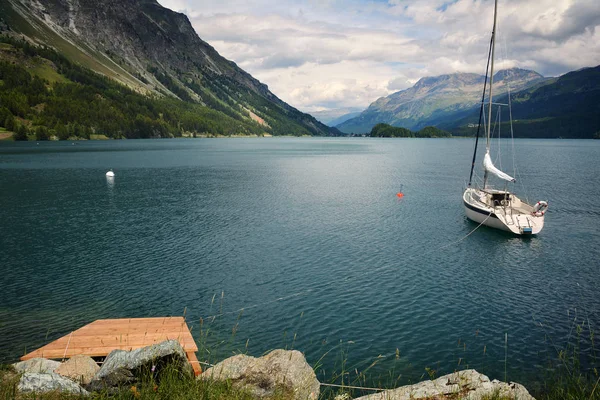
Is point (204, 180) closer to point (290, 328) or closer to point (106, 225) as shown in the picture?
point (106, 225)

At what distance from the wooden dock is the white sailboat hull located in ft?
128

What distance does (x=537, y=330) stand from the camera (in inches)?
920

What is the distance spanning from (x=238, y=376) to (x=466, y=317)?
17.8 meters

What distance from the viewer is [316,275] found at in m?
32.1

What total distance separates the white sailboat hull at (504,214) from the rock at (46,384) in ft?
147

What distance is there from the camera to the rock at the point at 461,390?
1141cm

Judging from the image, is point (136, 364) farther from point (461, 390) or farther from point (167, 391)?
point (461, 390)

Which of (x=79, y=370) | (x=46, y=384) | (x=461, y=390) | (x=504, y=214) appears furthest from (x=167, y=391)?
(x=504, y=214)

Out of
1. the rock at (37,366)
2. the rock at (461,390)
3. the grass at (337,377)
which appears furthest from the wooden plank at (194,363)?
the rock at (461,390)

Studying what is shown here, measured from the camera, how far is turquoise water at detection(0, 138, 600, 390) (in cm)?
2183

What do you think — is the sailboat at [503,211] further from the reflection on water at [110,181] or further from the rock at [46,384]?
the reflection on water at [110,181]

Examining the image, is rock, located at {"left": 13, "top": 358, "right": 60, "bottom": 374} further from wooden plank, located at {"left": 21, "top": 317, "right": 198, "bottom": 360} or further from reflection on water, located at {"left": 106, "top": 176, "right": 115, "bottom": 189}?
reflection on water, located at {"left": 106, "top": 176, "right": 115, "bottom": 189}

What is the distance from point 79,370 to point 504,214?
45.6 m

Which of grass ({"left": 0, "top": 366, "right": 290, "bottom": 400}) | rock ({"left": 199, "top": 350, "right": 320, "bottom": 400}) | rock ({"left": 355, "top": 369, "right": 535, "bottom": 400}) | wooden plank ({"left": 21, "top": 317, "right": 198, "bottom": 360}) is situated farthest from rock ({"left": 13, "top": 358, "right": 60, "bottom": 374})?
rock ({"left": 355, "top": 369, "right": 535, "bottom": 400})
